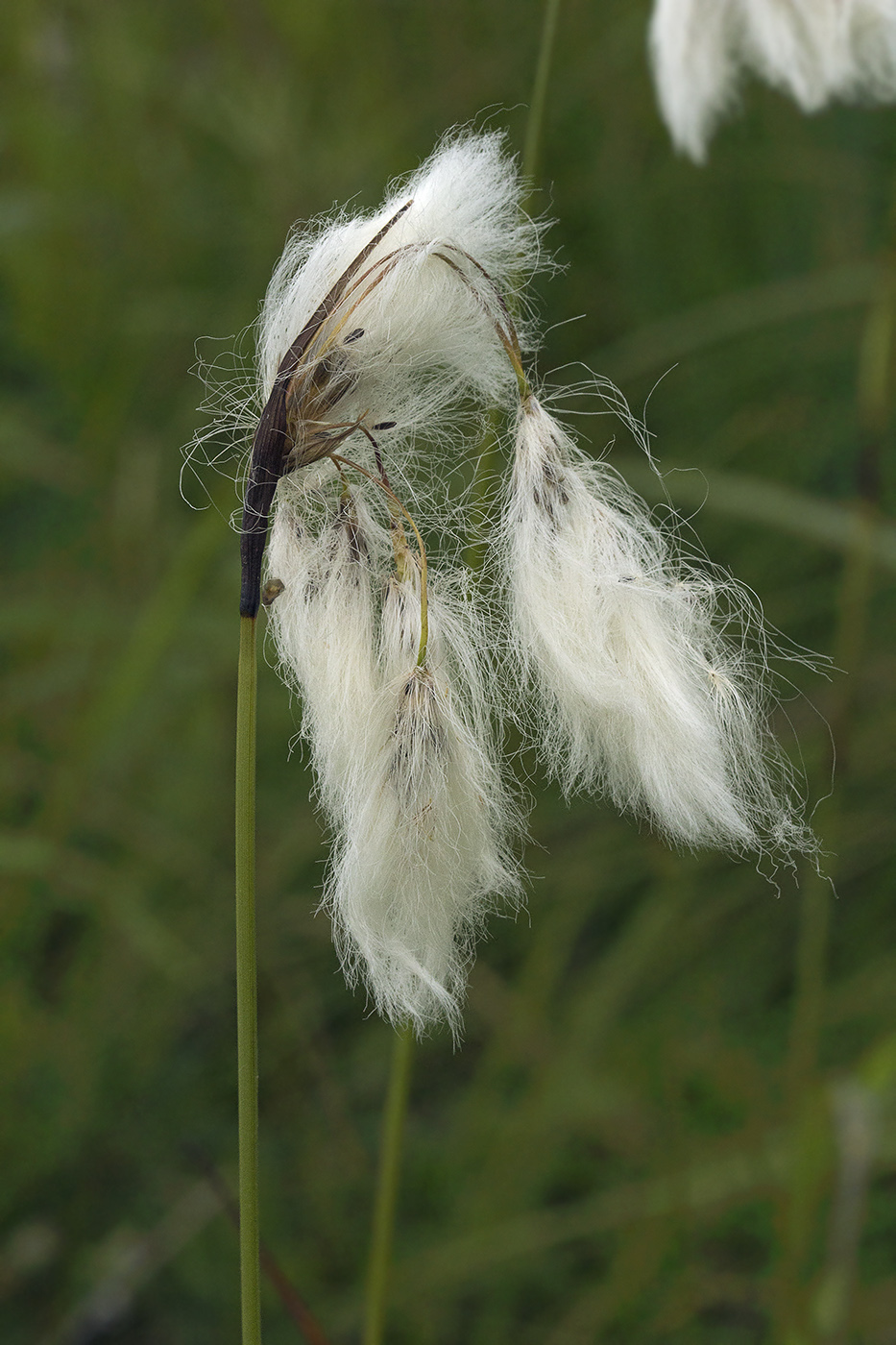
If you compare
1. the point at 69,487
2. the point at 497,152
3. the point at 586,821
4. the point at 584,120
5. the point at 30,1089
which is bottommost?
the point at 30,1089

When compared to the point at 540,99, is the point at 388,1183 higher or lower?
lower

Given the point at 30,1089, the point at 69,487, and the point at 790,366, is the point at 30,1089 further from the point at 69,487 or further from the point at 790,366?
the point at 790,366

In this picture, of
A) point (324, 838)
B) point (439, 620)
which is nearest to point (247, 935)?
point (439, 620)

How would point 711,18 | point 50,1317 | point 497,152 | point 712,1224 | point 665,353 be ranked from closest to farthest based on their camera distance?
point 497,152 < point 711,18 < point 50,1317 < point 712,1224 < point 665,353

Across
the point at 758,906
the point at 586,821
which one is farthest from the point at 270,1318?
the point at 758,906

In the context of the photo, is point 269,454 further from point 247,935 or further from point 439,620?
point 247,935

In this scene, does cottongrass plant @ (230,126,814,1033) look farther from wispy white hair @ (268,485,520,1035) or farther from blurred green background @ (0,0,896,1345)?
blurred green background @ (0,0,896,1345)
